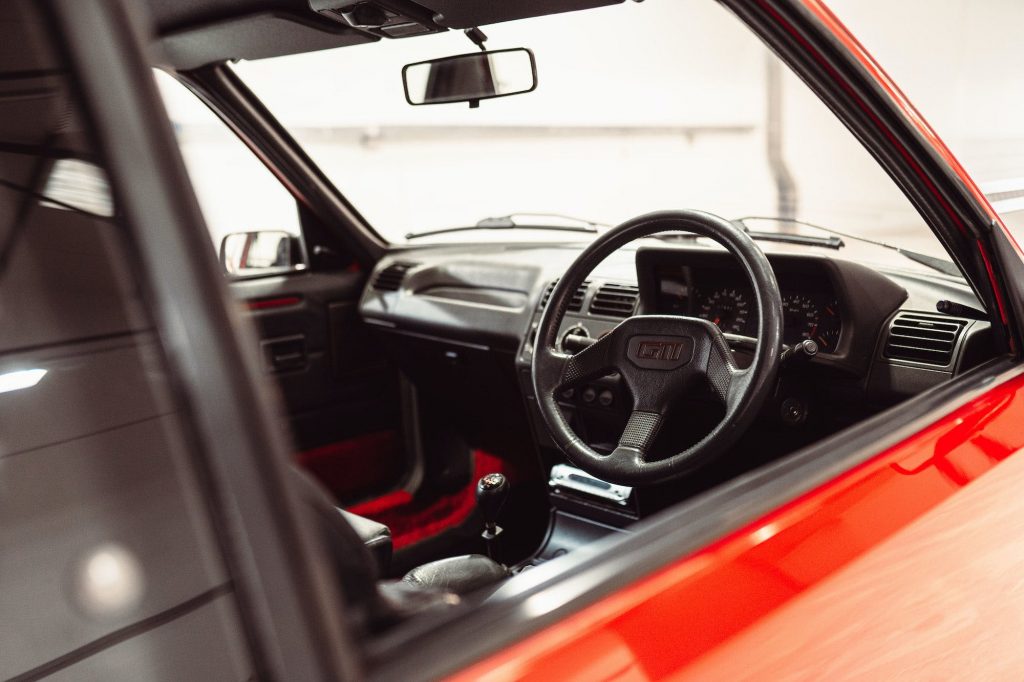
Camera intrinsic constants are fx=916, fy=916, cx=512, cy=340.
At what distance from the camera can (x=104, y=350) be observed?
0.63m

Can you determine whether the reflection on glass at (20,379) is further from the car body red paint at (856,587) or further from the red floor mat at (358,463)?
the red floor mat at (358,463)

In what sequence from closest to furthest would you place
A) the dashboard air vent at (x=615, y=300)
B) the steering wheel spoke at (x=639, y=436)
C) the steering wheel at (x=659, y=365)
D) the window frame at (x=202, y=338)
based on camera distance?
the window frame at (x=202, y=338), the steering wheel at (x=659, y=365), the steering wheel spoke at (x=639, y=436), the dashboard air vent at (x=615, y=300)

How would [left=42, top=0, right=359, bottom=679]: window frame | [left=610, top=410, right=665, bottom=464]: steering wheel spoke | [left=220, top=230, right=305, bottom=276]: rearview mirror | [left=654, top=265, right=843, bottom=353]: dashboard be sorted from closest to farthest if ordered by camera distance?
[left=42, top=0, right=359, bottom=679]: window frame
[left=610, top=410, right=665, bottom=464]: steering wheel spoke
[left=654, top=265, right=843, bottom=353]: dashboard
[left=220, top=230, right=305, bottom=276]: rearview mirror

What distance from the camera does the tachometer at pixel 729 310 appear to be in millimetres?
2281

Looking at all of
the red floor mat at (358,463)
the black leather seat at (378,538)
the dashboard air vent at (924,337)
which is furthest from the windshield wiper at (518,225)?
the black leather seat at (378,538)

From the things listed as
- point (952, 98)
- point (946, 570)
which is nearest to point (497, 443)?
point (946, 570)

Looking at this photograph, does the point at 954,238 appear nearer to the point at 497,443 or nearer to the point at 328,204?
the point at 497,443

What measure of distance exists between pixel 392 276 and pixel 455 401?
508 millimetres

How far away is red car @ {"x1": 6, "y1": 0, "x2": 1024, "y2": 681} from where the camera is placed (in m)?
0.62

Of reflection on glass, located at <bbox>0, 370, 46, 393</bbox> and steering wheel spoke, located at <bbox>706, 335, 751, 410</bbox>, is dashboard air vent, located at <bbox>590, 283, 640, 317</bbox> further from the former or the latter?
reflection on glass, located at <bbox>0, 370, 46, 393</bbox>

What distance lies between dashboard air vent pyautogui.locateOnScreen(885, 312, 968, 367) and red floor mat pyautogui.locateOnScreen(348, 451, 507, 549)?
1598 mm

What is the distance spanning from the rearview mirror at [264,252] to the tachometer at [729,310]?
151 cm

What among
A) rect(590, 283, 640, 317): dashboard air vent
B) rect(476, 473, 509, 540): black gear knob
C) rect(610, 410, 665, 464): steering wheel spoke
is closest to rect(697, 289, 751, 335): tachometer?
rect(590, 283, 640, 317): dashboard air vent

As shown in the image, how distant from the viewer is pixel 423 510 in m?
3.26
